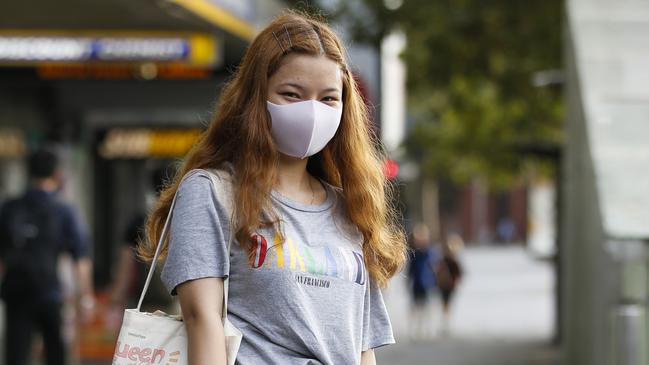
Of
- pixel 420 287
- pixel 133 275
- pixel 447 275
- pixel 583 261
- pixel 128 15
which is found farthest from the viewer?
pixel 447 275

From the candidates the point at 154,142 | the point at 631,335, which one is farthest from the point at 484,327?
the point at 631,335

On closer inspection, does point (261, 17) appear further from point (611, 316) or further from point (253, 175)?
point (253, 175)

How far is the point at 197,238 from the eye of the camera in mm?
2824

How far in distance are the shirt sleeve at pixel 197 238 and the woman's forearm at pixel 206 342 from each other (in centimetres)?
10

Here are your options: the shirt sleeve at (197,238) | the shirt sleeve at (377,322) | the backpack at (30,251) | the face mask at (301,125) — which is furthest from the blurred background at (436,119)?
the backpack at (30,251)

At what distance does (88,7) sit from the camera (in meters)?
9.98

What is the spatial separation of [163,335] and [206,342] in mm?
144

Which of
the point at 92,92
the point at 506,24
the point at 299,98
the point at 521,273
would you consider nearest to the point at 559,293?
the point at 506,24

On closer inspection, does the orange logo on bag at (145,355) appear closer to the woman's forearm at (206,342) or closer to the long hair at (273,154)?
the woman's forearm at (206,342)

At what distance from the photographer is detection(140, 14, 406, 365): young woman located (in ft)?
9.31

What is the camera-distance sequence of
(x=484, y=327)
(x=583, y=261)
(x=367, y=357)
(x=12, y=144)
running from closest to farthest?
(x=367, y=357), (x=583, y=261), (x=12, y=144), (x=484, y=327)

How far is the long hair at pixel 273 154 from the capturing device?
2.92m

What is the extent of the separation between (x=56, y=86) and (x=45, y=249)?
33.6ft

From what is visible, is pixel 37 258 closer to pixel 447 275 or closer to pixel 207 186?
pixel 207 186
